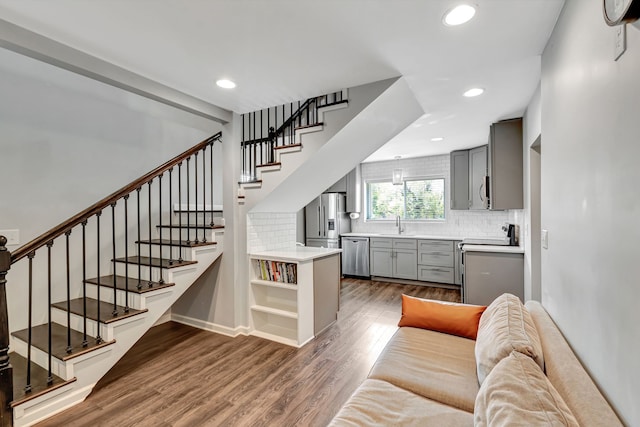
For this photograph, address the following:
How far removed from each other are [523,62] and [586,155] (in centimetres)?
144

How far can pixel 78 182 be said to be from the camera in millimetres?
3037

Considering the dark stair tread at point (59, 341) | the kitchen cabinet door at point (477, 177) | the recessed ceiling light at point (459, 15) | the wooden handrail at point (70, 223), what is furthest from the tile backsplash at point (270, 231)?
the kitchen cabinet door at point (477, 177)

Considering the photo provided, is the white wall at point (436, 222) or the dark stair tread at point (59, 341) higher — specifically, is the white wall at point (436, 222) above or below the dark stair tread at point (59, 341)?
above

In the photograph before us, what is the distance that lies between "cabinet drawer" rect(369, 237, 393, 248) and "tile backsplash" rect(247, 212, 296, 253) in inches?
90.3

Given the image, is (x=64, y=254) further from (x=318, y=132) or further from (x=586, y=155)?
(x=586, y=155)

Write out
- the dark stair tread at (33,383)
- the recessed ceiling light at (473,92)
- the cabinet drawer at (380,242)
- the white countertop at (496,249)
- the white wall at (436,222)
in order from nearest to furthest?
the dark stair tread at (33,383)
the recessed ceiling light at (473,92)
the white countertop at (496,249)
the white wall at (436,222)
the cabinet drawer at (380,242)

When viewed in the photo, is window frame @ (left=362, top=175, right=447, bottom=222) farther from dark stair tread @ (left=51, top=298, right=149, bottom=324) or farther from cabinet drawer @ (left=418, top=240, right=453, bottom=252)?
dark stair tread @ (left=51, top=298, right=149, bottom=324)

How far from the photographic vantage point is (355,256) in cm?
595

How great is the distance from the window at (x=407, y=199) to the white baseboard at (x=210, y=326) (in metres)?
3.96

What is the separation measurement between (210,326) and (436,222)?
14.6 ft

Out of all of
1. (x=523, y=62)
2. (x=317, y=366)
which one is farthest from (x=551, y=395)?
(x=523, y=62)

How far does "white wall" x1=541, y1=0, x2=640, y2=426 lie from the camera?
849mm

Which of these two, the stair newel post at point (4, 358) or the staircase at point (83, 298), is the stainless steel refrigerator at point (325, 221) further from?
the stair newel post at point (4, 358)

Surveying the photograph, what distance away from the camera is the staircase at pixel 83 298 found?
1.93 metres
